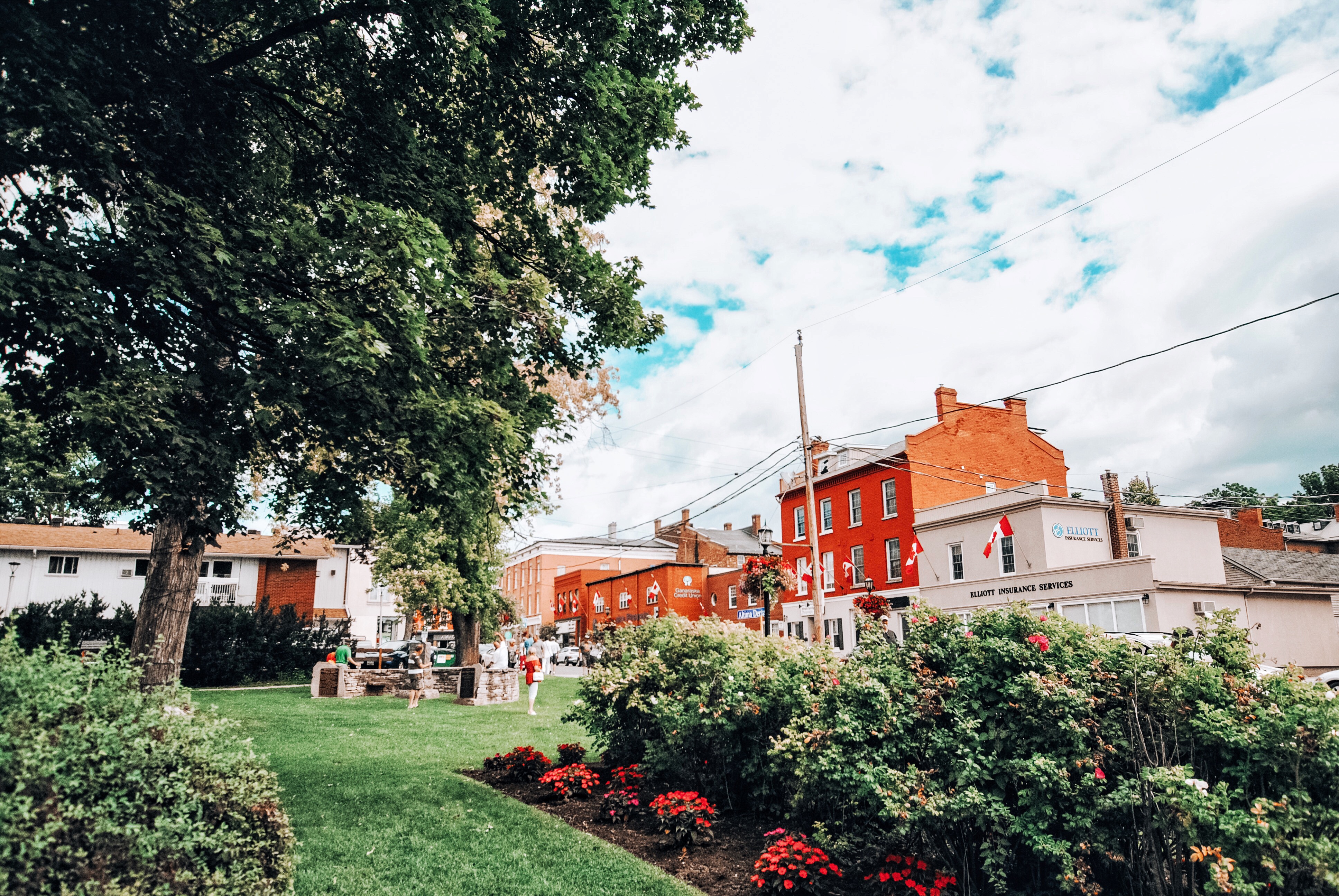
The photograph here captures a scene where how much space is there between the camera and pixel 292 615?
97.5ft

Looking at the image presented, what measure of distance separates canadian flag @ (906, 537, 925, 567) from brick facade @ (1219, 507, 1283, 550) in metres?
20.5

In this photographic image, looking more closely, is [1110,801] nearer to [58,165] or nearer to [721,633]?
[721,633]

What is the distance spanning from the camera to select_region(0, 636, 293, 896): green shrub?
121 inches

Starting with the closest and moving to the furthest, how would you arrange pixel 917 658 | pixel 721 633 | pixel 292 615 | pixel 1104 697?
pixel 1104 697
pixel 917 658
pixel 721 633
pixel 292 615

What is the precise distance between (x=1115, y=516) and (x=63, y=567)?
50.6 m

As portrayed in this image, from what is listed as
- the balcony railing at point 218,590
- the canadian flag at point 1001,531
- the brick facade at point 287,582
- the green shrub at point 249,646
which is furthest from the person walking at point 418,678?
the canadian flag at point 1001,531

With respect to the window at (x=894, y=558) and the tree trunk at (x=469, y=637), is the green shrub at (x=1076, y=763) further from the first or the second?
Answer: the window at (x=894, y=558)

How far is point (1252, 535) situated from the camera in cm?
4312

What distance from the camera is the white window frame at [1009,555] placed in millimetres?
32469

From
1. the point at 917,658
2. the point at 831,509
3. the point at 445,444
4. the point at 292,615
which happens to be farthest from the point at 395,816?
the point at 831,509

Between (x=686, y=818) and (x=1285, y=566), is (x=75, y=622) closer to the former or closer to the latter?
(x=686, y=818)

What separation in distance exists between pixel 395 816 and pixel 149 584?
16.2 feet

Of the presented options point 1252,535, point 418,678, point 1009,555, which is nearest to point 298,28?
point 418,678

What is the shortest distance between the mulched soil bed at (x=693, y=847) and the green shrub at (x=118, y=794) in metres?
3.08
